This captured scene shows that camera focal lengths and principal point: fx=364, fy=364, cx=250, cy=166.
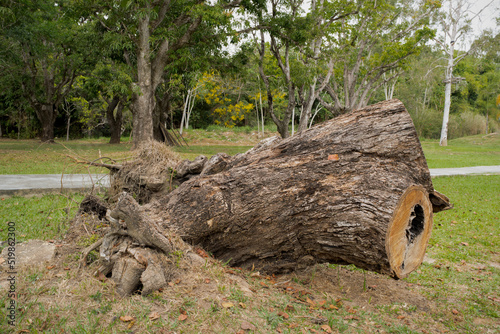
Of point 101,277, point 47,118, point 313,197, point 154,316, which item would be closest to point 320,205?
point 313,197

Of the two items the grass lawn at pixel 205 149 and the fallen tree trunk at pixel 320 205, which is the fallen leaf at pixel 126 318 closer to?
the fallen tree trunk at pixel 320 205

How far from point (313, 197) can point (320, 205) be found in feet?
0.39

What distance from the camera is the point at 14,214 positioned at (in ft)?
20.9

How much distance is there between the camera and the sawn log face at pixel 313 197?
3.64 metres

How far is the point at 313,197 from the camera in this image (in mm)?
3900

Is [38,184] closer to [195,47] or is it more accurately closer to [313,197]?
[313,197]

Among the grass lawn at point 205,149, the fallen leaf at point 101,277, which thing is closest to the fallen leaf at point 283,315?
the fallen leaf at point 101,277

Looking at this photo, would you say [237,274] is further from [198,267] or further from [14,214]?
[14,214]

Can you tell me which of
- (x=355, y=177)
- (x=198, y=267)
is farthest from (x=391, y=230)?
(x=198, y=267)

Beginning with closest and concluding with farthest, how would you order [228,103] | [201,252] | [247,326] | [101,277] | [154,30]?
1. [247,326]
2. [101,277]
3. [201,252]
4. [154,30]
5. [228,103]

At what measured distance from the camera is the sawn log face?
3.64m

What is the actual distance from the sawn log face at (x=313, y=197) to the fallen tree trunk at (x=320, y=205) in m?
0.01

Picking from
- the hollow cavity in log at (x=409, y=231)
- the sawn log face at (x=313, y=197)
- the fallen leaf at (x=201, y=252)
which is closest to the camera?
the hollow cavity in log at (x=409, y=231)

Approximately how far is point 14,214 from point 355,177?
5857 millimetres
